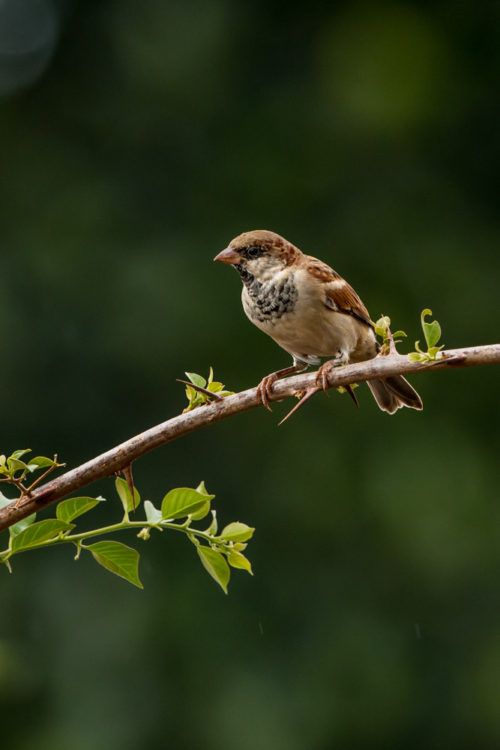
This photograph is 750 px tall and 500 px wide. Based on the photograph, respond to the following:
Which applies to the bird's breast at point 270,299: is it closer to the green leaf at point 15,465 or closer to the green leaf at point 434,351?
the green leaf at point 434,351

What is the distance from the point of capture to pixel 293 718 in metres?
7.25

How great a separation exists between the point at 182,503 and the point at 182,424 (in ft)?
0.50

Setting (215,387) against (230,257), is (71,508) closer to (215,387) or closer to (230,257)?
(215,387)

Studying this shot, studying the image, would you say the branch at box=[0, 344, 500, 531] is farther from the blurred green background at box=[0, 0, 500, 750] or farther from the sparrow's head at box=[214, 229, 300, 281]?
the blurred green background at box=[0, 0, 500, 750]

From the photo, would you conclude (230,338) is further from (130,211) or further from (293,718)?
(293,718)

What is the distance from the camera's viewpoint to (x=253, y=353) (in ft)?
26.7

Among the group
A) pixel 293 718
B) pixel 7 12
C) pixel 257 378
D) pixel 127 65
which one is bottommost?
pixel 293 718

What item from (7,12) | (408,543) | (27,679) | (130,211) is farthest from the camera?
(7,12)

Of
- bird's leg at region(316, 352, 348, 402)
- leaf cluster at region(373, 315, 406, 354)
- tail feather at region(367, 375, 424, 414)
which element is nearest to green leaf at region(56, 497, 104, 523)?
bird's leg at region(316, 352, 348, 402)

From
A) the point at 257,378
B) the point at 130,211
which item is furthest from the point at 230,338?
the point at 130,211

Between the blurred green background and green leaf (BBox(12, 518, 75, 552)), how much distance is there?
222 inches

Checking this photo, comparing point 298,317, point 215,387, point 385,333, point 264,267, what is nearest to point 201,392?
point 215,387

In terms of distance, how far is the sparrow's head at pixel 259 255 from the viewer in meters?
2.83

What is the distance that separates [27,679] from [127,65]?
568 cm
